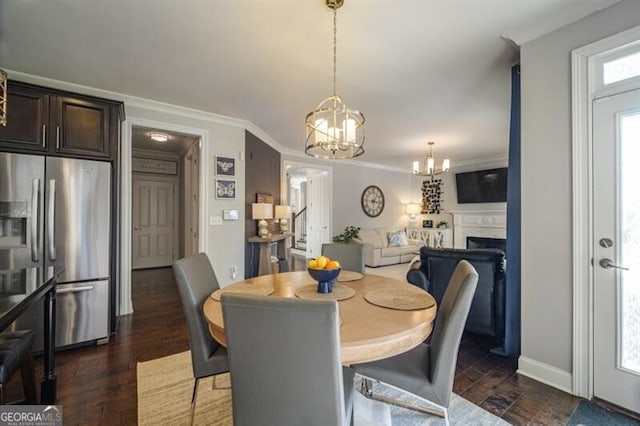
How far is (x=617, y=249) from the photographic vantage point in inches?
68.1

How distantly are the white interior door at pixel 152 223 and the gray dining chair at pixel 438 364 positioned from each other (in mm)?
6270

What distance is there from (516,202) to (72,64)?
4109 mm

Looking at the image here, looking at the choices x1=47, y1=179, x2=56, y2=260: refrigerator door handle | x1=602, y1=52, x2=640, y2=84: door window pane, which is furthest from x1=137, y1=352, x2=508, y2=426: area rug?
x1=602, y1=52, x2=640, y2=84: door window pane

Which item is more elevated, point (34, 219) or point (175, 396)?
point (34, 219)

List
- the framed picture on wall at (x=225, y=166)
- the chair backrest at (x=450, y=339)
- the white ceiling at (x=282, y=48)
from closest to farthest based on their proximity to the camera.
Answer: the chair backrest at (x=450, y=339) < the white ceiling at (x=282, y=48) < the framed picture on wall at (x=225, y=166)

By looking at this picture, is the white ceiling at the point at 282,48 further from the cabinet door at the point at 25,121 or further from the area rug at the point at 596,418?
the area rug at the point at 596,418

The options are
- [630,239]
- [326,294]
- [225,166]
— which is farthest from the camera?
[225,166]

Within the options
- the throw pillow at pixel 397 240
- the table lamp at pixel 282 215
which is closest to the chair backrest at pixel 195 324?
the table lamp at pixel 282 215

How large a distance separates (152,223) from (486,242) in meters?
7.97

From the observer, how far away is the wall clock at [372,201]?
7.50 meters

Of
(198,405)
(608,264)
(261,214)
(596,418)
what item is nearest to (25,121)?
(261,214)

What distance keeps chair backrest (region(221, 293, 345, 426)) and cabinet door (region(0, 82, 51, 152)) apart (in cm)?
278

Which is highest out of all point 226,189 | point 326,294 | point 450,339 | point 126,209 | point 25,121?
point 25,121

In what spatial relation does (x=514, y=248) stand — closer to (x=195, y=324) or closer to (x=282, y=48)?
(x=195, y=324)
